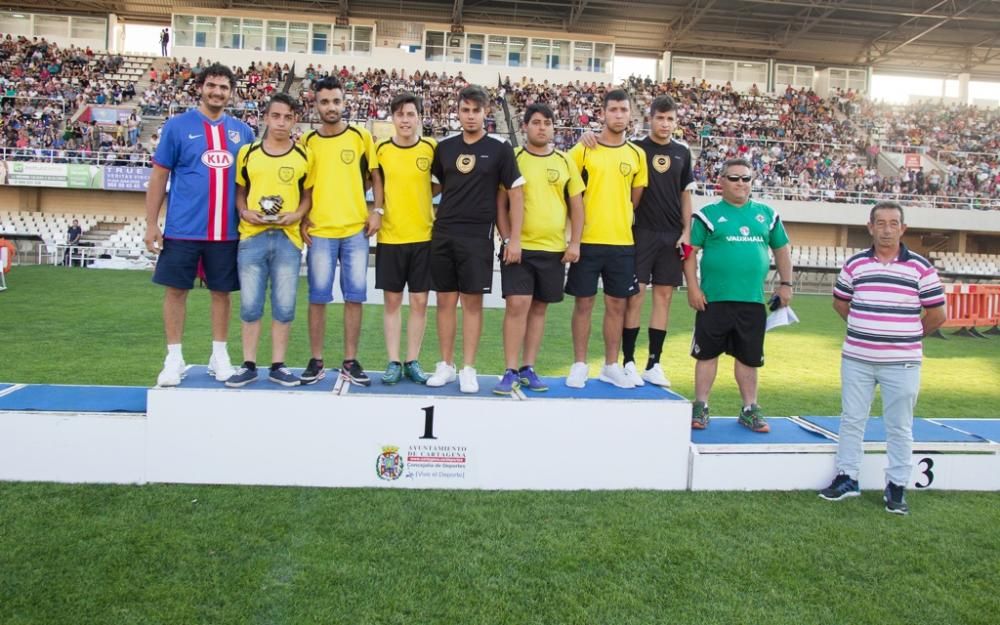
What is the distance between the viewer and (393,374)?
4.70 m

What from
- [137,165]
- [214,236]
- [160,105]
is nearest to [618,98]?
[214,236]

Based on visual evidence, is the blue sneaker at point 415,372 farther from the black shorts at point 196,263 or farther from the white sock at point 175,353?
the white sock at point 175,353

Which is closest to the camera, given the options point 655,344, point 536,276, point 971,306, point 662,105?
point 536,276

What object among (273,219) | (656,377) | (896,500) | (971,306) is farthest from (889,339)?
(971,306)

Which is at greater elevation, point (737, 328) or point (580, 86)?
point (580, 86)

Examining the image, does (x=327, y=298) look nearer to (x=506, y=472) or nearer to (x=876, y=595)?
(x=506, y=472)

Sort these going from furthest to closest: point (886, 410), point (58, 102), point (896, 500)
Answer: point (58, 102), point (886, 410), point (896, 500)

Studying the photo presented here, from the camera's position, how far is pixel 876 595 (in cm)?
318

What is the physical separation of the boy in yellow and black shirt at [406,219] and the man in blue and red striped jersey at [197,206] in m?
0.93

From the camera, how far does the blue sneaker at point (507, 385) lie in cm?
446

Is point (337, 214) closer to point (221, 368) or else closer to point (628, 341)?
point (221, 368)

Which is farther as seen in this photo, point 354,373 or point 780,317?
point 780,317

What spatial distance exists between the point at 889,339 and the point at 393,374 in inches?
115

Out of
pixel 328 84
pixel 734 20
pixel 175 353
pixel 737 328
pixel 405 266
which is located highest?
pixel 734 20
